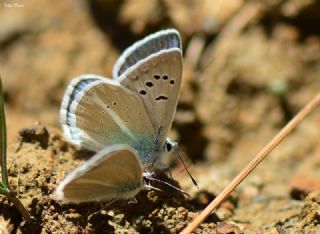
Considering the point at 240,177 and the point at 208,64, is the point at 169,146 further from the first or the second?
the point at 208,64

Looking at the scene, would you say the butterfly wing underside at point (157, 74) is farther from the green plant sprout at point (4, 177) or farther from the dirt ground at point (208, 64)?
the dirt ground at point (208, 64)

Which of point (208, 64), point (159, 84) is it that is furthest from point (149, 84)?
point (208, 64)

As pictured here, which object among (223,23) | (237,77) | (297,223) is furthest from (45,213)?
(223,23)

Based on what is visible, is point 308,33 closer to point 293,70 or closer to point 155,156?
point 293,70

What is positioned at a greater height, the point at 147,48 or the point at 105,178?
the point at 147,48

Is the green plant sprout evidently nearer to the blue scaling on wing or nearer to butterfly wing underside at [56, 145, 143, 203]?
butterfly wing underside at [56, 145, 143, 203]

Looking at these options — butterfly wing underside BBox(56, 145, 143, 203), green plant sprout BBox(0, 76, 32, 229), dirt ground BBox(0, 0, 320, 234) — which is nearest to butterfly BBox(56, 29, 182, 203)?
butterfly wing underside BBox(56, 145, 143, 203)

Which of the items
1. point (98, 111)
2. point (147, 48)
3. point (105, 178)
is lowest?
point (105, 178)

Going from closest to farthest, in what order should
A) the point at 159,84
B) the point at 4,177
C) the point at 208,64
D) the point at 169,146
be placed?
the point at 4,177 < the point at 159,84 < the point at 169,146 < the point at 208,64

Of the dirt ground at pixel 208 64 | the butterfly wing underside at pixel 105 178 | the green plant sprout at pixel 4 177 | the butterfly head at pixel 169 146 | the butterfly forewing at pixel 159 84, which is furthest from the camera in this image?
the dirt ground at pixel 208 64

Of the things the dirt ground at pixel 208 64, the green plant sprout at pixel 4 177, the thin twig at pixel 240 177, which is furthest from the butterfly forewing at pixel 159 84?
the dirt ground at pixel 208 64
